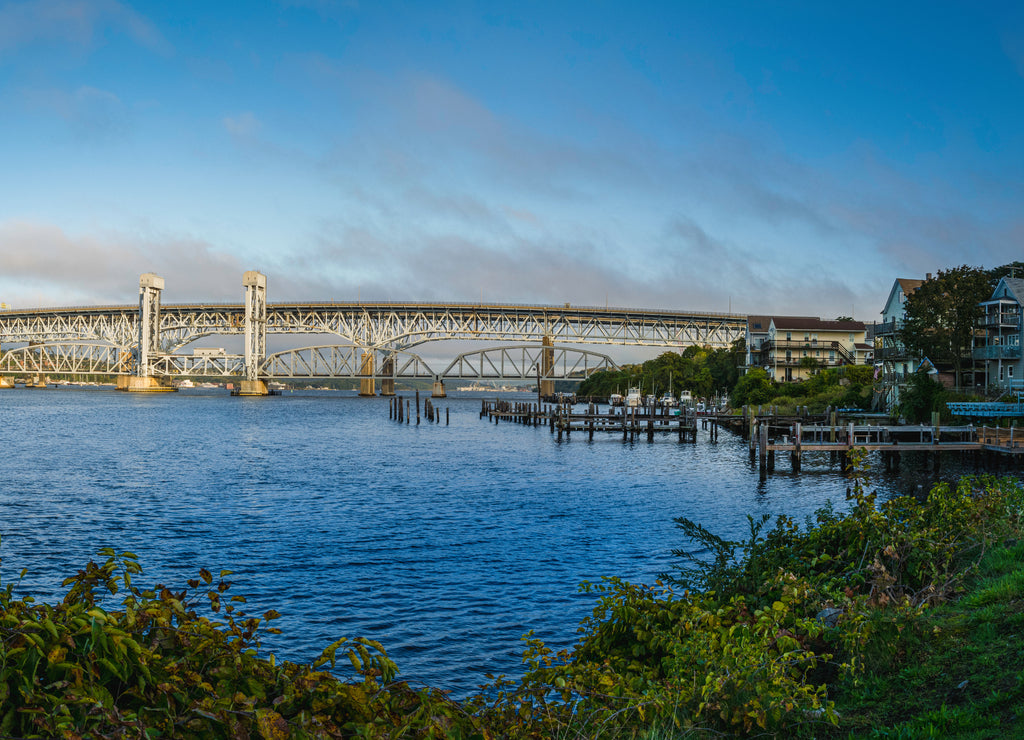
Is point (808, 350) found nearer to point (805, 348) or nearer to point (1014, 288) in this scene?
point (805, 348)

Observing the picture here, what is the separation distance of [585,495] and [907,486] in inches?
598

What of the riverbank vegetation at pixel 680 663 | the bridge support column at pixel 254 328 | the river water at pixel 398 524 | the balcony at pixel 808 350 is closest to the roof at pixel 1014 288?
the river water at pixel 398 524

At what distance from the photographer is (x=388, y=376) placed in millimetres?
177875

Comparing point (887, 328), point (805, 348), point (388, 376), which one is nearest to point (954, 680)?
point (887, 328)

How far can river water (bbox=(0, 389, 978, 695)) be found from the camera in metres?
14.9

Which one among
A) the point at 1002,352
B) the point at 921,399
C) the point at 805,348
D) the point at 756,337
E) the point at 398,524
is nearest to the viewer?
the point at 398,524

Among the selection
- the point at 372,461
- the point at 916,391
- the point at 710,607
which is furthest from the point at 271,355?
the point at 710,607

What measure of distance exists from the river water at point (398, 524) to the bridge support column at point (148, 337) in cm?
12507

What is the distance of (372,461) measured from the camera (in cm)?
4541

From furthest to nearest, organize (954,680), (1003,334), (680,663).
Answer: (1003,334)
(680,663)
(954,680)

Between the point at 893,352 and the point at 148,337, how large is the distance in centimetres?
15606

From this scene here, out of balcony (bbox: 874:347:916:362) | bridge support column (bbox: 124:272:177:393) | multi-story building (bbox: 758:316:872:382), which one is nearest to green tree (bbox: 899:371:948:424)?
balcony (bbox: 874:347:916:362)

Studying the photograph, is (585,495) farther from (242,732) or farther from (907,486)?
(242,732)

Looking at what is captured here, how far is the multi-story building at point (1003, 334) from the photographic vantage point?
5253 centimetres
